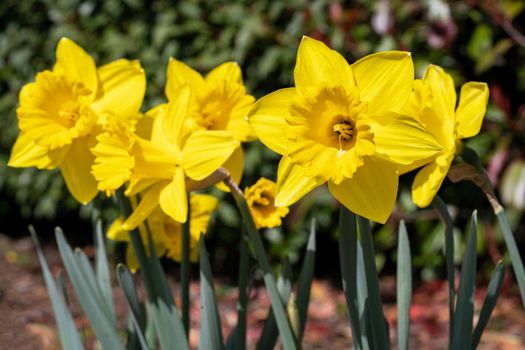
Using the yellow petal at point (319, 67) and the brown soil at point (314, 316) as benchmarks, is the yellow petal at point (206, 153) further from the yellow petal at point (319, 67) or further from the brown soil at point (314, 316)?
the brown soil at point (314, 316)

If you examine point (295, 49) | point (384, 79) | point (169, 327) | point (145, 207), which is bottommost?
point (295, 49)

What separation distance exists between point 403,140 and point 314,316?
8.35 ft

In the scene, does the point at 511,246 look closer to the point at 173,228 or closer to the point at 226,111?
the point at 226,111

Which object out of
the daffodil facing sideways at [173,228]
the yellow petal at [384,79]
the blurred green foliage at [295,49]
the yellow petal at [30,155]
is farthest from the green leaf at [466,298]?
the blurred green foliage at [295,49]

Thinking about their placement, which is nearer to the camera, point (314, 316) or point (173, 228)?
point (173, 228)

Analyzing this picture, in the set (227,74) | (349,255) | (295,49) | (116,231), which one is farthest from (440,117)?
(295,49)

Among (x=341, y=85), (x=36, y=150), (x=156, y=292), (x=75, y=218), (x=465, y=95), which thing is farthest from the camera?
(x=75, y=218)

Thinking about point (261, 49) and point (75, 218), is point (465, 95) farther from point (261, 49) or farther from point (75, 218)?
point (75, 218)

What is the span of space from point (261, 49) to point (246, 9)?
0.18 metres

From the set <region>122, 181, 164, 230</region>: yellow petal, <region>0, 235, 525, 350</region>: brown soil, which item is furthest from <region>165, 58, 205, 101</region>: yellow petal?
<region>0, 235, 525, 350</region>: brown soil

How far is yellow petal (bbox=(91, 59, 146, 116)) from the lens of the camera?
4.88 ft

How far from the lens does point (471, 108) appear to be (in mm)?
1250

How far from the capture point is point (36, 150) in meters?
1.50

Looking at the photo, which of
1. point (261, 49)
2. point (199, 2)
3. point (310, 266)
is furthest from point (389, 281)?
point (310, 266)
